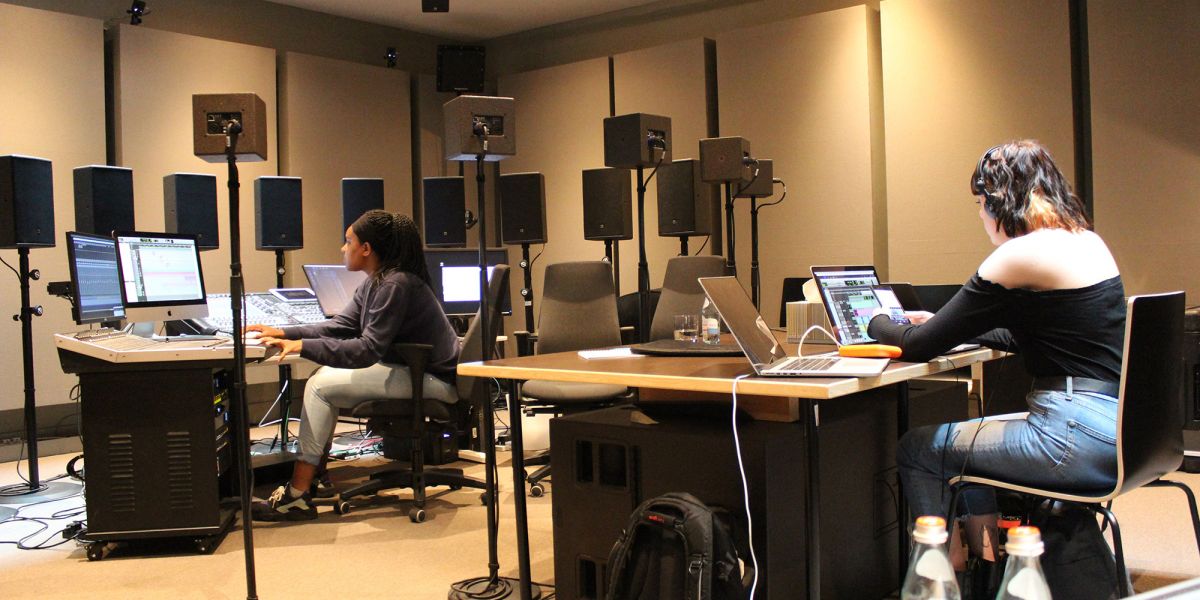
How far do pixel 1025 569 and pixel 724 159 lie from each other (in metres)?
4.18

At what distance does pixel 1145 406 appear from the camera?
80.9 inches

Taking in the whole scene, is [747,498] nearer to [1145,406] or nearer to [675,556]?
[675,556]

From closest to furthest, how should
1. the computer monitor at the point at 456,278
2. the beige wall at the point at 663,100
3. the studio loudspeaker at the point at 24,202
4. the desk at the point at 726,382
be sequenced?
the desk at the point at 726,382 < the studio loudspeaker at the point at 24,202 < the computer monitor at the point at 456,278 < the beige wall at the point at 663,100

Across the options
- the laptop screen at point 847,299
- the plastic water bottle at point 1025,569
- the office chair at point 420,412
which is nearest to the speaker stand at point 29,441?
the office chair at point 420,412

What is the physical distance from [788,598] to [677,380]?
2.15 feet

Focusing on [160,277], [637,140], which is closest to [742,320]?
[637,140]

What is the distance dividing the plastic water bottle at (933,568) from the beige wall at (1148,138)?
A: 194 inches

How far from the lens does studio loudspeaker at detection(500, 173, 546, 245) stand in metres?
6.45

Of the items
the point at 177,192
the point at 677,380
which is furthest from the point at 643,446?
the point at 177,192

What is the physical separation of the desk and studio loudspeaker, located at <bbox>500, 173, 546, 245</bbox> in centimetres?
380

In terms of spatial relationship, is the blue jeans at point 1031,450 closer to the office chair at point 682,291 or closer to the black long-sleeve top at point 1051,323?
the black long-sleeve top at point 1051,323

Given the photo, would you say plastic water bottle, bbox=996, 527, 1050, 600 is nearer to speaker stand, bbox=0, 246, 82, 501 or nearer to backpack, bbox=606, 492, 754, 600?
backpack, bbox=606, 492, 754, 600

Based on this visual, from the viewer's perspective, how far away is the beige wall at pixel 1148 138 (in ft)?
17.2

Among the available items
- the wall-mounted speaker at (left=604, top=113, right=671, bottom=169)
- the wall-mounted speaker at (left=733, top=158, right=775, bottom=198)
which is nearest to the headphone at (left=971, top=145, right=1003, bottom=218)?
the wall-mounted speaker at (left=604, top=113, right=671, bottom=169)
